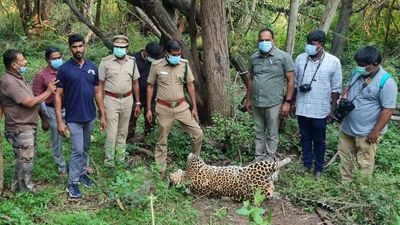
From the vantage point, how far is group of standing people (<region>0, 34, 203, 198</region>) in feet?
16.6

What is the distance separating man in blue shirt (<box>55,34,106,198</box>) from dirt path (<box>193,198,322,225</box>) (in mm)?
1379

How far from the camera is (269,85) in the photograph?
19.9 feet

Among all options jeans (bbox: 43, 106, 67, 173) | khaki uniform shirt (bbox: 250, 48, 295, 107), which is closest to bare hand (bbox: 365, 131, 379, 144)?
khaki uniform shirt (bbox: 250, 48, 295, 107)

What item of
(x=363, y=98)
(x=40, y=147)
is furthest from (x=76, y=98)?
(x=363, y=98)

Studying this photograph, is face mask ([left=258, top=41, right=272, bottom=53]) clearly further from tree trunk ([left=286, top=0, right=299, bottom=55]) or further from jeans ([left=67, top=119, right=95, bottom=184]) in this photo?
jeans ([left=67, top=119, right=95, bottom=184])

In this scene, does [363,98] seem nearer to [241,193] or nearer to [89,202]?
[241,193]

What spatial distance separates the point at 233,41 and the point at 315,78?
229cm

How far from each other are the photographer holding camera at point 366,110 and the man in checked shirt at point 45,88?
3328 mm

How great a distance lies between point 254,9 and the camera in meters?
9.36

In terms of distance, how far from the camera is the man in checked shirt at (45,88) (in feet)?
18.9

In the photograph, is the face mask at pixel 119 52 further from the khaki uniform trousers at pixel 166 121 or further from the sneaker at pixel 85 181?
the sneaker at pixel 85 181

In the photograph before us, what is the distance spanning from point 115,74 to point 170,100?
2.47 ft

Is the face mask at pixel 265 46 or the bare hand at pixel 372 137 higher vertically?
the face mask at pixel 265 46

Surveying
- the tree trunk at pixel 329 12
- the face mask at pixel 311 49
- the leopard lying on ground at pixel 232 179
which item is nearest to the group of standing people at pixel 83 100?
the leopard lying on ground at pixel 232 179
